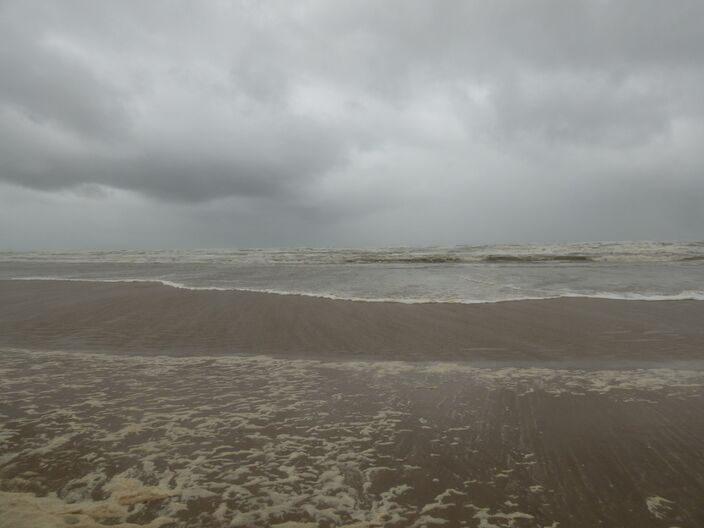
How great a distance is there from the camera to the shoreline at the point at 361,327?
7.29 meters

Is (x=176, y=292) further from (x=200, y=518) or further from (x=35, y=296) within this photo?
(x=200, y=518)

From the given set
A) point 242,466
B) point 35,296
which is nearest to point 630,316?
point 242,466

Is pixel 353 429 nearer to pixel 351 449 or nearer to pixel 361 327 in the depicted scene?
pixel 351 449

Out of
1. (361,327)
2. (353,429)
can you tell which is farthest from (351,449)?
(361,327)

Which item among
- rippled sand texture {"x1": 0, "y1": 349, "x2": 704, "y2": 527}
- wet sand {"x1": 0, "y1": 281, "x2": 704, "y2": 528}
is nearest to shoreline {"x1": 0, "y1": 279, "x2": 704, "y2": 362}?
wet sand {"x1": 0, "y1": 281, "x2": 704, "y2": 528}

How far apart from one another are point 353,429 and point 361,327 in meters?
5.26

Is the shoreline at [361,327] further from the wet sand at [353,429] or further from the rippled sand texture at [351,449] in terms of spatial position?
the rippled sand texture at [351,449]

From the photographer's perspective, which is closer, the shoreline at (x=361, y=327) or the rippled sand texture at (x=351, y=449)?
the rippled sand texture at (x=351, y=449)

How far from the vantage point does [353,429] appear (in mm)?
3961

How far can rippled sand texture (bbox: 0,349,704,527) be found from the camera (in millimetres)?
2693

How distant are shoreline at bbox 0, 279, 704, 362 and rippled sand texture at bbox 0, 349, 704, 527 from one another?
1504mm

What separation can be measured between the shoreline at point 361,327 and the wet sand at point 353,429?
0.09 meters

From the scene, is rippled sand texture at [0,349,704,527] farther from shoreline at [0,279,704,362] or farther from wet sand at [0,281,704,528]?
shoreline at [0,279,704,362]

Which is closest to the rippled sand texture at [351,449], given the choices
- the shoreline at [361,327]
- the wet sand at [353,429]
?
the wet sand at [353,429]
